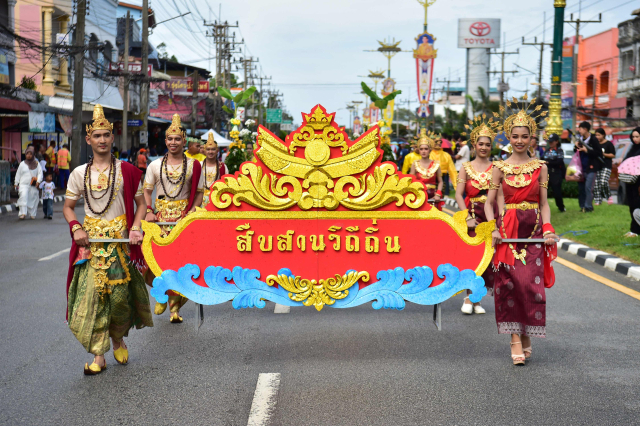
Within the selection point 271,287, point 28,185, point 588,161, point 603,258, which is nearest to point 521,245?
point 271,287

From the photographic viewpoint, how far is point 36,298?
8.19 m

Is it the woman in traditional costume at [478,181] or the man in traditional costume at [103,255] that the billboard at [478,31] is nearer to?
the woman in traditional costume at [478,181]

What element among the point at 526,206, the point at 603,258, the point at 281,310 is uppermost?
the point at 526,206

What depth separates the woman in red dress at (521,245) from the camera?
219 inches

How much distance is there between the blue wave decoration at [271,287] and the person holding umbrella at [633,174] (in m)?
6.28

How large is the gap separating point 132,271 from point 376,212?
1.87 metres

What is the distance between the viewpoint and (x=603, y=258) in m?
10.8

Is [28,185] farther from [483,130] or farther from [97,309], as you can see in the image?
[97,309]

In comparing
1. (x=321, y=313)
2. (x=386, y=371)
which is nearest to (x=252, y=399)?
(x=386, y=371)

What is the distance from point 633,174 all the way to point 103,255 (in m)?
8.12

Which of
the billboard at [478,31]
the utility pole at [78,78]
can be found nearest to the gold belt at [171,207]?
the utility pole at [78,78]

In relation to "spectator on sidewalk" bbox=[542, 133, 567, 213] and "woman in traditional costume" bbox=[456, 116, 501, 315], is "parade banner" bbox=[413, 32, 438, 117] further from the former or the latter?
"woman in traditional costume" bbox=[456, 116, 501, 315]

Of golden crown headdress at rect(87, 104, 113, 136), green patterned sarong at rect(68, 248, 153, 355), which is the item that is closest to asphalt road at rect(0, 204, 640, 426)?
green patterned sarong at rect(68, 248, 153, 355)

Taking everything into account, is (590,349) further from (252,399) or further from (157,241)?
(157,241)
